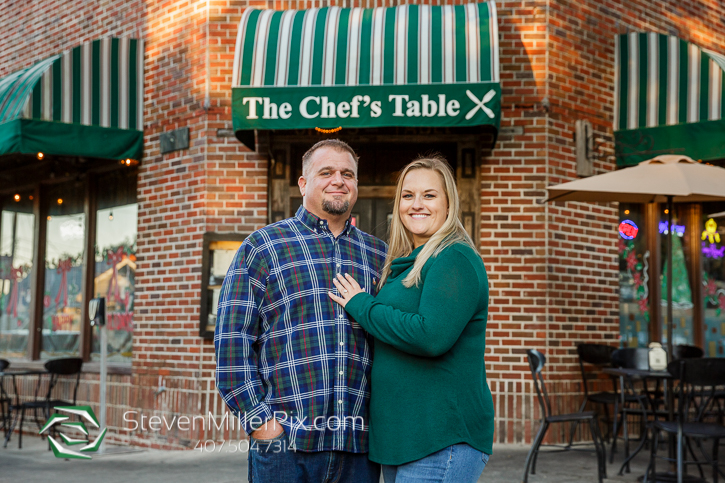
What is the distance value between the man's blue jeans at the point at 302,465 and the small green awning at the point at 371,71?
442 cm

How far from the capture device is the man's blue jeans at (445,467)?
229cm

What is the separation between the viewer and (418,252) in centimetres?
256

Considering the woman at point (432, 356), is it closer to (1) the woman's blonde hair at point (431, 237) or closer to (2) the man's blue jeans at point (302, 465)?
(1) the woman's blonde hair at point (431, 237)

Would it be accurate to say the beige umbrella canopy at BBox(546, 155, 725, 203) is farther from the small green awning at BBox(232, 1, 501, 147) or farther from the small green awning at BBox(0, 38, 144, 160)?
the small green awning at BBox(0, 38, 144, 160)

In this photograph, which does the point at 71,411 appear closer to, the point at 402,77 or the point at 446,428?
the point at 402,77

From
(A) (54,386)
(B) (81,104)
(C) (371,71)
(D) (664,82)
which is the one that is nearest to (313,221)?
(C) (371,71)

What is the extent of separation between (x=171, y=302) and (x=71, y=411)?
1.95m

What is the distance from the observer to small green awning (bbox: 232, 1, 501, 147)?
21.4 ft

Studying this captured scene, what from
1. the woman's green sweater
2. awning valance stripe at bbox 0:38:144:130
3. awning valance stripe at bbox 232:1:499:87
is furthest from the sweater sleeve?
awning valance stripe at bbox 0:38:144:130

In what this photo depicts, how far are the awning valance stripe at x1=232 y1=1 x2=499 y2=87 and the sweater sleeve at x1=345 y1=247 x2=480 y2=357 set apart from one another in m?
4.53

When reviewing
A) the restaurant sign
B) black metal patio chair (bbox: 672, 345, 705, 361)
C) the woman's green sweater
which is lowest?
black metal patio chair (bbox: 672, 345, 705, 361)

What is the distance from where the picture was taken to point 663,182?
5.68 meters

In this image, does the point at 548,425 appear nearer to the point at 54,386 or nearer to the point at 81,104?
the point at 81,104

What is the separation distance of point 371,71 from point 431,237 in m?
4.52
